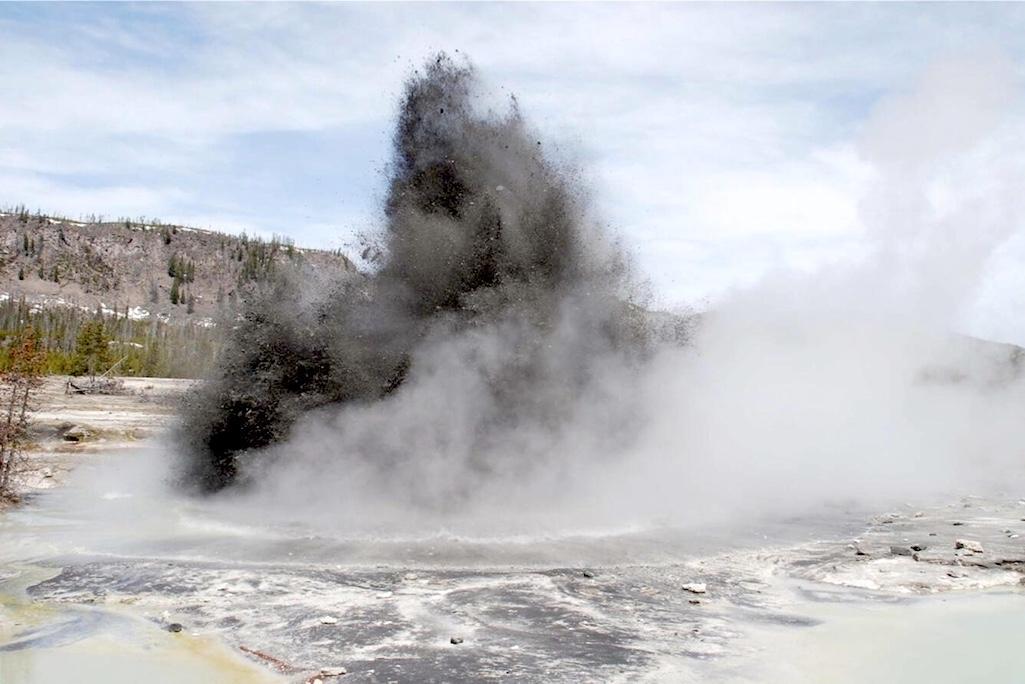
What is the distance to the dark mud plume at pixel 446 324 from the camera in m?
18.0

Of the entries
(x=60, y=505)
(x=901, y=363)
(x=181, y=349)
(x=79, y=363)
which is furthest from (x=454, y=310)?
(x=181, y=349)

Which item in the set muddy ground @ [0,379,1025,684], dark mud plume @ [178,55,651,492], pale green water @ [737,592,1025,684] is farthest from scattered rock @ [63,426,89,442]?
pale green water @ [737,592,1025,684]

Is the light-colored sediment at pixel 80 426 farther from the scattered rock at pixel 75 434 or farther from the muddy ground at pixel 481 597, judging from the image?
the muddy ground at pixel 481 597

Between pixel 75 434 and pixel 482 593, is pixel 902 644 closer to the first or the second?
pixel 482 593

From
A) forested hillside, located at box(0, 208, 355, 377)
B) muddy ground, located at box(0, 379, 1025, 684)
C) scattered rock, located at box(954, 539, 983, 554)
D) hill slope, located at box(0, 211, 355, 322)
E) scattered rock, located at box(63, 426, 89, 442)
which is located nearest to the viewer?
muddy ground, located at box(0, 379, 1025, 684)

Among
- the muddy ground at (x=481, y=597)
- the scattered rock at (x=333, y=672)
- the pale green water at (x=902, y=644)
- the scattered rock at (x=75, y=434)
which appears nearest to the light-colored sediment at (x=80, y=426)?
the scattered rock at (x=75, y=434)

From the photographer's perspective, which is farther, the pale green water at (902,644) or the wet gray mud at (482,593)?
the wet gray mud at (482,593)

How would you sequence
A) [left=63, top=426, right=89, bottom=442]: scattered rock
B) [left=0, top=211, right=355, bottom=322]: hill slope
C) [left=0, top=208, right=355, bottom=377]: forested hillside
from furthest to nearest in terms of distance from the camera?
[left=0, top=211, right=355, bottom=322]: hill slope → [left=0, top=208, right=355, bottom=377]: forested hillside → [left=63, top=426, right=89, bottom=442]: scattered rock

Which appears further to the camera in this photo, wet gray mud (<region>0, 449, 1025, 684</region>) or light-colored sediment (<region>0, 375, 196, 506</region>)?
light-colored sediment (<region>0, 375, 196, 506</region>)

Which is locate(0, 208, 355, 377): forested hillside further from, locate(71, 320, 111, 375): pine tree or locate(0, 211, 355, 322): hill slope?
locate(71, 320, 111, 375): pine tree

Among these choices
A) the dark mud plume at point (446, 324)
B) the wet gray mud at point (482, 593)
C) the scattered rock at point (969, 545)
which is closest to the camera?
the wet gray mud at point (482, 593)

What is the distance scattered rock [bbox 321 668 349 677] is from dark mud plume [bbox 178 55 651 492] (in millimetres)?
8583

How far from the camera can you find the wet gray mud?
8992mm

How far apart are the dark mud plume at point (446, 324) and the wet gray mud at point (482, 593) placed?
2.88 metres
